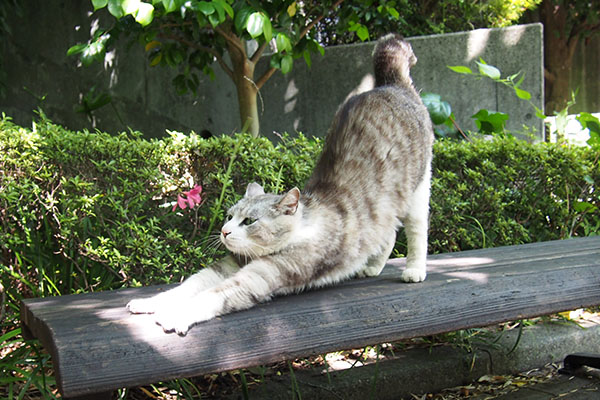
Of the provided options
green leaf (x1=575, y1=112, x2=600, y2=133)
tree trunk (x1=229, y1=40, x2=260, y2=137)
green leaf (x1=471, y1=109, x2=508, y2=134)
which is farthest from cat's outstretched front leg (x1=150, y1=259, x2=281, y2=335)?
green leaf (x1=575, y1=112, x2=600, y2=133)

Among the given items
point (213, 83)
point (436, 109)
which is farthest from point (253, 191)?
point (213, 83)

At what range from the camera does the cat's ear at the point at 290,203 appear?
2.00 meters

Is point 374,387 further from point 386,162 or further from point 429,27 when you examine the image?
point 429,27

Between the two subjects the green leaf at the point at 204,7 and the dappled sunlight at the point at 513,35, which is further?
the dappled sunlight at the point at 513,35

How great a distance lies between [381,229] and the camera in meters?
2.21

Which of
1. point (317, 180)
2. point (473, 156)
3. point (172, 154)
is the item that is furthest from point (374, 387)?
point (473, 156)

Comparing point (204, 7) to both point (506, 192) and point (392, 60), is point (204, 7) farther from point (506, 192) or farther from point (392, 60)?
point (506, 192)

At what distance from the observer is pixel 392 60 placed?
8.80 feet

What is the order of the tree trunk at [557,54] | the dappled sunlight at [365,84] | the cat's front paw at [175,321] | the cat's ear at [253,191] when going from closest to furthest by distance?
1. the cat's front paw at [175,321]
2. the cat's ear at [253,191]
3. the dappled sunlight at [365,84]
4. the tree trunk at [557,54]

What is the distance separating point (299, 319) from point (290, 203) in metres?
0.50

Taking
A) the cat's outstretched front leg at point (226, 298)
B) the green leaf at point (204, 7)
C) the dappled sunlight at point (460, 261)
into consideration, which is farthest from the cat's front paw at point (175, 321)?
the green leaf at point (204, 7)

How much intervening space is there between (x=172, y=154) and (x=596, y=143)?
10.1ft

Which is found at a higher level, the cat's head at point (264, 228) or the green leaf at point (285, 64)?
the green leaf at point (285, 64)

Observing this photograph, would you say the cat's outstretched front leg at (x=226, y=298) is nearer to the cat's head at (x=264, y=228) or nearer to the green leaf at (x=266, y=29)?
the cat's head at (x=264, y=228)
